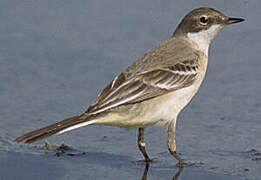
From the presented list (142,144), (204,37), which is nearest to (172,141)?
(142,144)

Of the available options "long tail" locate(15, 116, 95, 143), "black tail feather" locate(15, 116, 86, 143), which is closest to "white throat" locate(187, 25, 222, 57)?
"long tail" locate(15, 116, 95, 143)

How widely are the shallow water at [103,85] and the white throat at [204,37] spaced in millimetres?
943

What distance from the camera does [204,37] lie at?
392 inches

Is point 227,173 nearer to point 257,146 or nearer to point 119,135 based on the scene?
point 257,146

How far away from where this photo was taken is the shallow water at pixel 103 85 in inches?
363

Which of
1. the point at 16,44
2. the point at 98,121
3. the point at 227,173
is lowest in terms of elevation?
the point at 227,173

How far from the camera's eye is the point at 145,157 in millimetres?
9391

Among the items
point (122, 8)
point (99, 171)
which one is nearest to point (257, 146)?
point (99, 171)

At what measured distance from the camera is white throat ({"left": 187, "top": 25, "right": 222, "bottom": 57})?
9914 mm

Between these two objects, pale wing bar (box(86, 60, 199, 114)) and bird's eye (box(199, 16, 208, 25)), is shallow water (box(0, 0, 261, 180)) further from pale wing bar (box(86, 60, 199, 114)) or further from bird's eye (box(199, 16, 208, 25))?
bird's eye (box(199, 16, 208, 25))

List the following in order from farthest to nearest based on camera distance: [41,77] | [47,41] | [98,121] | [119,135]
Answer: [47,41] → [41,77] → [119,135] → [98,121]

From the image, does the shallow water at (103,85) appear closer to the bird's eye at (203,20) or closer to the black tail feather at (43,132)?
the black tail feather at (43,132)

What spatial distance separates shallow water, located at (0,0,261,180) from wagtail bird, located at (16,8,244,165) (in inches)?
19.6

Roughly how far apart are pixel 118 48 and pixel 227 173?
3.25 metres
